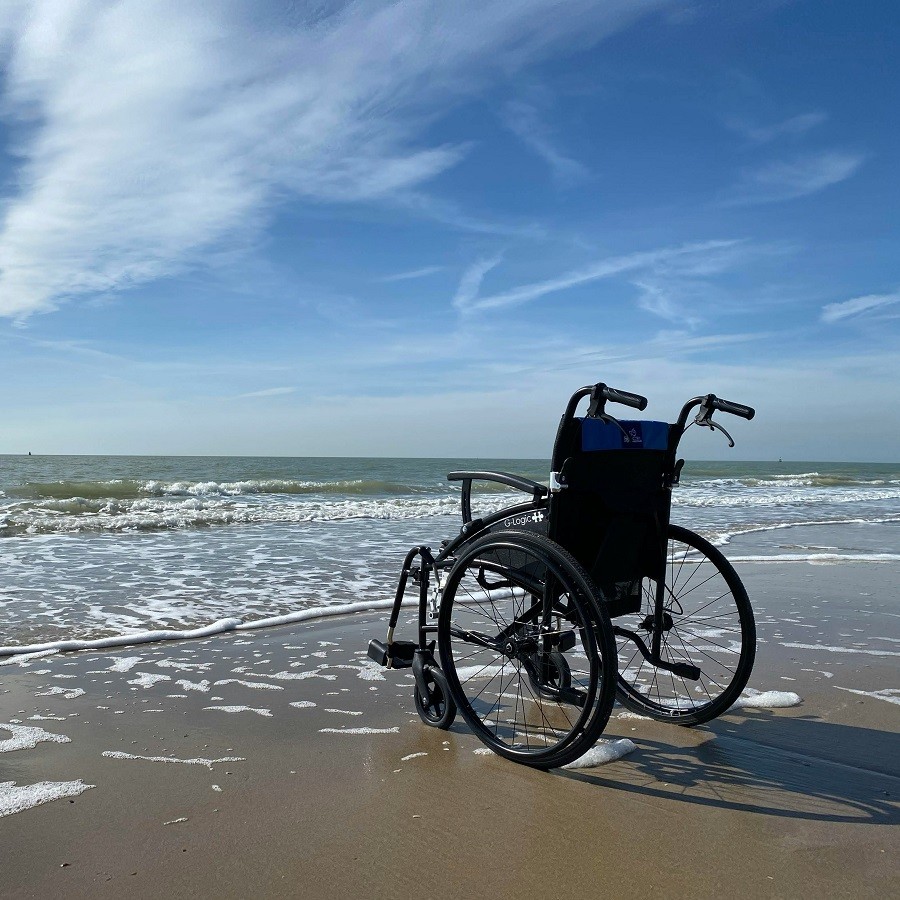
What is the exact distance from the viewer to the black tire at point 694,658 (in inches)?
114

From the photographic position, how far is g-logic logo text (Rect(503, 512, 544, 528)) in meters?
2.92

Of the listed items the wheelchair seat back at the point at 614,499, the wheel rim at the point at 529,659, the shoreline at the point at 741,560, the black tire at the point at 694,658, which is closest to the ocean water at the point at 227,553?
the shoreline at the point at 741,560

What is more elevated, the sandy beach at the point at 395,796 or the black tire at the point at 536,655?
the black tire at the point at 536,655

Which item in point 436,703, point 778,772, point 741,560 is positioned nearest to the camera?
point 778,772

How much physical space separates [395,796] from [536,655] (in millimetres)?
716

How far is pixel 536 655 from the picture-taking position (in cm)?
281

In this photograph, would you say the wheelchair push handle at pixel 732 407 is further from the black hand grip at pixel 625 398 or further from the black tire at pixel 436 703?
the black tire at pixel 436 703

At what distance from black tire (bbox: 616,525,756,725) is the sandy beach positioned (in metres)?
0.10

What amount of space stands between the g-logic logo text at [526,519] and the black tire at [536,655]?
0.16 metres

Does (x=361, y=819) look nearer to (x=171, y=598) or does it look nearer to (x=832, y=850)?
(x=832, y=850)

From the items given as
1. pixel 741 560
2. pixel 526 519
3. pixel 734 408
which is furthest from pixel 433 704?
pixel 741 560

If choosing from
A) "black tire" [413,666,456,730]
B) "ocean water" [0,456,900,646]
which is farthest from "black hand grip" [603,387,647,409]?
"ocean water" [0,456,900,646]

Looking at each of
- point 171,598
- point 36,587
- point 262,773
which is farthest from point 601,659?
point 36,587

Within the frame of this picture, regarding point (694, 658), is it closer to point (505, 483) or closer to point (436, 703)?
point (436, 703)
